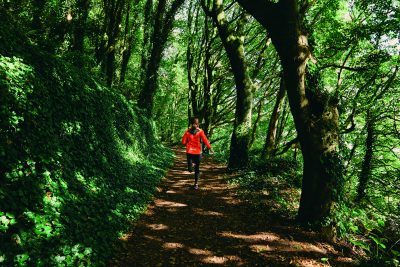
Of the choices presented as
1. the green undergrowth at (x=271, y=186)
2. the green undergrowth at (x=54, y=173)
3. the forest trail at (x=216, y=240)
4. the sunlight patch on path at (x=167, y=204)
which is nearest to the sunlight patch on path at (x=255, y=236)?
the forest trail at (x=216, y=240)

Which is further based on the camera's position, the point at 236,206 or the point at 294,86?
the point at 236,206

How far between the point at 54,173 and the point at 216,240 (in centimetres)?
341

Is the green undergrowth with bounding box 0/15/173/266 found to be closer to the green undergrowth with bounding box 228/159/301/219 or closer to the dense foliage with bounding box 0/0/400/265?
the dense foliage with bounding box 0/0/400/265

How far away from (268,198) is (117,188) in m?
4.35

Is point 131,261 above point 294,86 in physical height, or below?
below

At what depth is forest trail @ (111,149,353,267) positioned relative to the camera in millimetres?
4930

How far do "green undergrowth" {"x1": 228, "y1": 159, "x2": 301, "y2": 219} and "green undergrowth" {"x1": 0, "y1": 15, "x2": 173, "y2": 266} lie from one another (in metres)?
3.33

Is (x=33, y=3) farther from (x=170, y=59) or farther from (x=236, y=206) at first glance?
(x=170, y=59)

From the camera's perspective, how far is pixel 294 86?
20.3ft

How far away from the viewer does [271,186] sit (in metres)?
9.18

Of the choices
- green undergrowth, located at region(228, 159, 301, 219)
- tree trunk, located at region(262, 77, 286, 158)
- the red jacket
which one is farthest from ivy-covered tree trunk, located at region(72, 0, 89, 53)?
tree trunk, located at region(262, 77, 286, 158)

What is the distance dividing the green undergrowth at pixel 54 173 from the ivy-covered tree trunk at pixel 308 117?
417 centimetres

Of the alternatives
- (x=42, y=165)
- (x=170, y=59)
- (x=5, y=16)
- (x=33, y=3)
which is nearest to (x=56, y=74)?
(x=5, y=16)

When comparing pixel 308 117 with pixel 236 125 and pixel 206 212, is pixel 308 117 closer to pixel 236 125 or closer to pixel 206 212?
pixel 206 212
